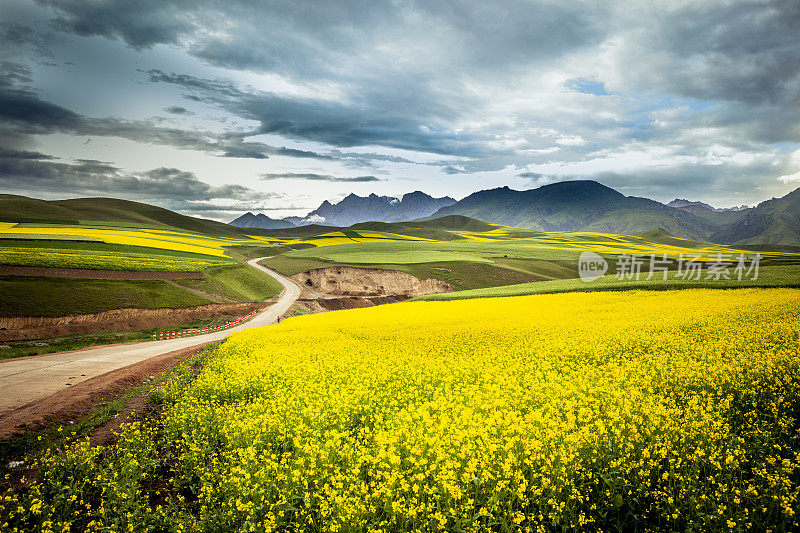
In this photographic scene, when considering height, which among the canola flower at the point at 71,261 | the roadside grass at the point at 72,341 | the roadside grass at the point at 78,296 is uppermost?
the canola flower at the point at 71,261

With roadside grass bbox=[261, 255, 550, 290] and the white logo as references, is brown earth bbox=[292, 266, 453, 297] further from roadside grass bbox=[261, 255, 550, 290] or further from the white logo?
the white logo

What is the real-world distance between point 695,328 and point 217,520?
20.0 meters

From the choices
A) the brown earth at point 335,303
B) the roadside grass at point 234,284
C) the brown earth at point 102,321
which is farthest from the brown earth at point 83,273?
the brown earth at point 335,303

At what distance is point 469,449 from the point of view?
6.78 m

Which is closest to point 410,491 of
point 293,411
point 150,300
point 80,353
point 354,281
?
point 293,411

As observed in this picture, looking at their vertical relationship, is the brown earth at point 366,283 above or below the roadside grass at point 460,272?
below

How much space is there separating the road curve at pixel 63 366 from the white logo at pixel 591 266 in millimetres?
80572

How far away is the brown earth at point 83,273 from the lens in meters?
37.8

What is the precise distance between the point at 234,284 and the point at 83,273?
2089 centimetres

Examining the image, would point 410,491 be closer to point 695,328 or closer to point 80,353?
point 695,328

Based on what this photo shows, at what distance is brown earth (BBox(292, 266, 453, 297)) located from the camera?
72750 mm

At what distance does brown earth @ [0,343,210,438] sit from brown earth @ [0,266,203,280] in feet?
Result: 96.2

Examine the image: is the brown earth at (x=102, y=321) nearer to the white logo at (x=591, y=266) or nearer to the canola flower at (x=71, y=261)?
the canola flower at (x=71, y=261)

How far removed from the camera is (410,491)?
6215mm
